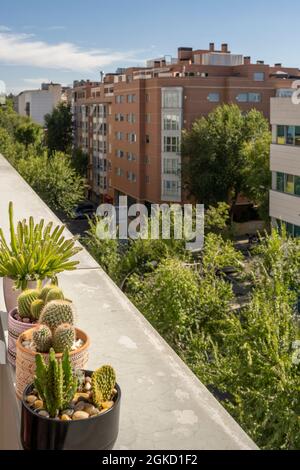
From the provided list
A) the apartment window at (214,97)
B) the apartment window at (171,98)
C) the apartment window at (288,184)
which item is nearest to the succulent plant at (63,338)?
the apartment window at (288,184)

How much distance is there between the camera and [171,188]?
37.2 meters

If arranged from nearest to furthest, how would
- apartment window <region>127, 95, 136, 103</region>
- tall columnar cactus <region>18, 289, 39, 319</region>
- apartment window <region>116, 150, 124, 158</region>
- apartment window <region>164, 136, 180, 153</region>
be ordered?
tall columnar cactus <region>18, 289, 39, 319</region> → apartment window <region>164, 136, 180, 153</region> → apartment window <region>127, 95, 136, 103</region> → apartment window <region>116, 150, 124, 158</region>

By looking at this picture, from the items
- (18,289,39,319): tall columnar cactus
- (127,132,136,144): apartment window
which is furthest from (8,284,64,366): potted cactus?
(127,132,136,144): apartment window

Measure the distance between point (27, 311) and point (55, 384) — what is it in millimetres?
713

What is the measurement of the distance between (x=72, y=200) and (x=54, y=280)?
88.2 ft

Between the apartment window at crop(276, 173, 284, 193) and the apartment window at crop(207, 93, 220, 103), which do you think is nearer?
the apartment window at crop(276, 173, 284, 193)

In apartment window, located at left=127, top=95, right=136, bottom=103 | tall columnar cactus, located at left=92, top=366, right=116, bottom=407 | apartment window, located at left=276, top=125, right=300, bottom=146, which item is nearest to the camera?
tall columnar cactus, located at left=92, top=366, right=116, bottom=407

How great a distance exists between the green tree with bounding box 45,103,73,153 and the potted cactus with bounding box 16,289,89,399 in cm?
5217

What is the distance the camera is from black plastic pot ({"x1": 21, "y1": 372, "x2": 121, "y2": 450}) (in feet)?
5.63

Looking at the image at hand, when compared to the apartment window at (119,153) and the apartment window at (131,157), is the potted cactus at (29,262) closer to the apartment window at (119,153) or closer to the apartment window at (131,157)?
the apartment window at (131,157)

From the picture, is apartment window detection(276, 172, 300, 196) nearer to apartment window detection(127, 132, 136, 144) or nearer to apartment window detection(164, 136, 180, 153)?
apartment window detection(164, 136, 180, 153)

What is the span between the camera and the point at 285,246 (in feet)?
47.3
